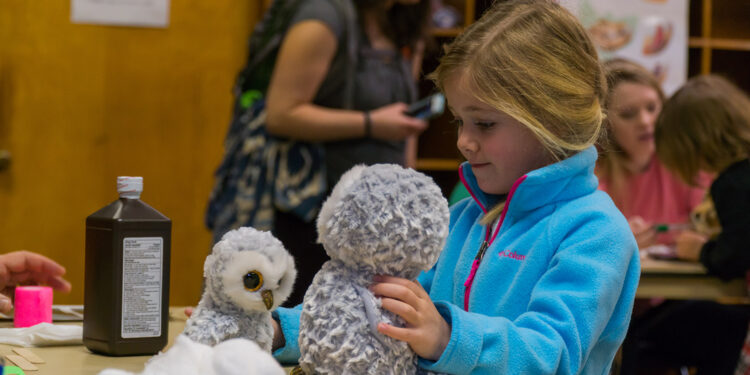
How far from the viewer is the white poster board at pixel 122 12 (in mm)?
2854

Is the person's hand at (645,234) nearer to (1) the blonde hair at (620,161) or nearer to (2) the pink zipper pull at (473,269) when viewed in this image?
(1) the blonde hair at (620,161)

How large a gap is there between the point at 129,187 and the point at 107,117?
2086 millimetres

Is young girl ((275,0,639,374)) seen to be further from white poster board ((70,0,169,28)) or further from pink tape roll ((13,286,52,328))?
white poster board ((70,0,169,28))

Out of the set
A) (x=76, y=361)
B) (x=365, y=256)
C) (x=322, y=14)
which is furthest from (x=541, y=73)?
(x=322, y=14)

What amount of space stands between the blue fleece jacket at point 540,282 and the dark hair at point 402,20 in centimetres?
112

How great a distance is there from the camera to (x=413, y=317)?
29.9 inches

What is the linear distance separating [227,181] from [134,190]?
1.27 metres

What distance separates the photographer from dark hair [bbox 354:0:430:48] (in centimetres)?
219

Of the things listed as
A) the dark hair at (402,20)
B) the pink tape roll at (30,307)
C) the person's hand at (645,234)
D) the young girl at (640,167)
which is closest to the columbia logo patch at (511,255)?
the pink tape roll at (30,307)

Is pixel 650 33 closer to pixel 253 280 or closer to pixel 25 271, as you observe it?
pixel 25 271

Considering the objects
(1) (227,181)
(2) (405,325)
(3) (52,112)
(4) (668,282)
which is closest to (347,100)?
(1) (227,181)

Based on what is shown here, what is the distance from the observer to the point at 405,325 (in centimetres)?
76

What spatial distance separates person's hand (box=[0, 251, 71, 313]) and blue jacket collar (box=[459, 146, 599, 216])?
0.80 meters

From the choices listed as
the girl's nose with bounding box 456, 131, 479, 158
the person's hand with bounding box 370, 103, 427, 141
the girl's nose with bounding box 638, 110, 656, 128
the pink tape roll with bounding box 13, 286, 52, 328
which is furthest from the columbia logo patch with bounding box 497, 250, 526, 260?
the girl's nose with bounding box 638, 110, 656, 128
